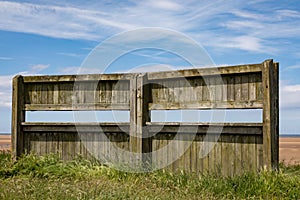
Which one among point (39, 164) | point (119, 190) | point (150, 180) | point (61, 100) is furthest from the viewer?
point (61, 100)

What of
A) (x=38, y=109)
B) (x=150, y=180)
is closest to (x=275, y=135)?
(x=150, y=180)

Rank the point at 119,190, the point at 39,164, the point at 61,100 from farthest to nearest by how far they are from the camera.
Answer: the point at 61,100
the point at 39,164
the point at 119,190

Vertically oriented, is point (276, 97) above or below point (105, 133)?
above

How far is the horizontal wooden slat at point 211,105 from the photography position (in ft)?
30.0

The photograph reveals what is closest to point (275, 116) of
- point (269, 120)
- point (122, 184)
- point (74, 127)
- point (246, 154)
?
point (269, 120)

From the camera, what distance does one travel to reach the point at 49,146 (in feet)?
38.0

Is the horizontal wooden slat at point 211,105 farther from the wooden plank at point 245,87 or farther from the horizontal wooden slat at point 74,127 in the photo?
the horizontal wooden slat at point 74,127

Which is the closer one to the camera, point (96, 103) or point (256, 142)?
point (256, 142)

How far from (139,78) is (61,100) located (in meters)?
2.32

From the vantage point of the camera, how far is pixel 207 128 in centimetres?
964

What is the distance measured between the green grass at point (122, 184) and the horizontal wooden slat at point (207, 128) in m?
0.97

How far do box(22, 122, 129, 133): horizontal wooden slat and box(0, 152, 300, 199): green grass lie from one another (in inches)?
30.1

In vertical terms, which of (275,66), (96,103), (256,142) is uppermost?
(275,66)

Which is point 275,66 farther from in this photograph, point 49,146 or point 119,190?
point 49,146
